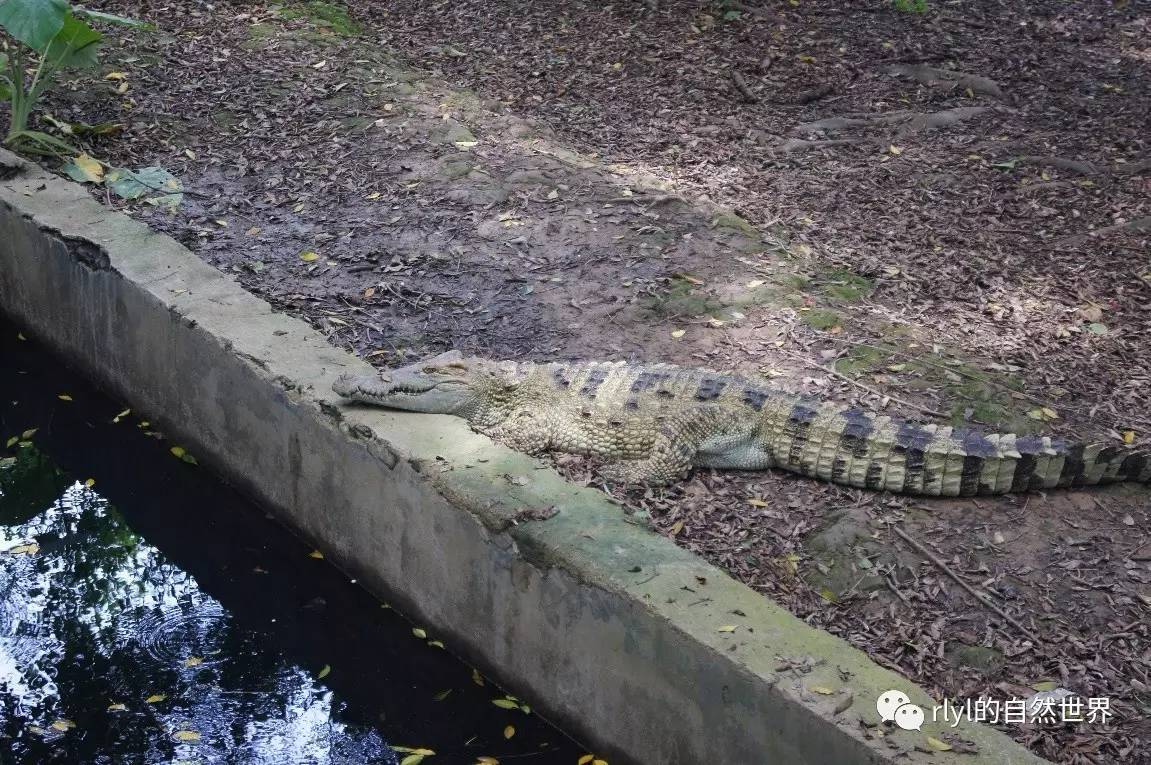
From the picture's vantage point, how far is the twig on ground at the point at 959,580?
3.88 meters

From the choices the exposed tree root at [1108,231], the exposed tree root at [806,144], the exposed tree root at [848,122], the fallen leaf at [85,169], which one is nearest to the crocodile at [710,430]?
the exposed tree root at [1108,231]

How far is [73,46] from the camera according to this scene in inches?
279

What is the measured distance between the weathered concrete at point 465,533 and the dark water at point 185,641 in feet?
0.53

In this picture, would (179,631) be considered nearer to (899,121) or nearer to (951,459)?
(951,459)

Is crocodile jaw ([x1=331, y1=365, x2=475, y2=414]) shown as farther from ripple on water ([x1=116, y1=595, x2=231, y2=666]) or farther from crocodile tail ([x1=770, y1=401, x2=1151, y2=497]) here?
crocodile tail ([x1=770, y1=401, x2=1151, y2=497])

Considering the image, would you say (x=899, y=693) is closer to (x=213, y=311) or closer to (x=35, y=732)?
(x=35, y=732)

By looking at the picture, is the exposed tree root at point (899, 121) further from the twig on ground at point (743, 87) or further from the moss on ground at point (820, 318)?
the moss on ground at point (820, 318)

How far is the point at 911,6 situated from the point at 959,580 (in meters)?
7.07

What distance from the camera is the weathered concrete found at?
132 inches

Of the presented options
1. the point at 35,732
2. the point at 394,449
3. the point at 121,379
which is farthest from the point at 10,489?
the point at 394,449

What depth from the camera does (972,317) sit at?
19.0ft

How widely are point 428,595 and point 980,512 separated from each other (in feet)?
7.10

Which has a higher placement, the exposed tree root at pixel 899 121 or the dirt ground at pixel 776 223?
the exposed tree root at pixel 899 121

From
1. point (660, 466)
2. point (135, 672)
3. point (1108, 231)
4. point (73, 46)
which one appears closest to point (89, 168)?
point (73, 46)
